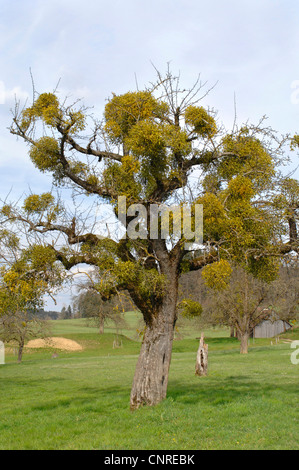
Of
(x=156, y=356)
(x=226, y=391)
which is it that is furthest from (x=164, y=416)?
(x=226, y=391)

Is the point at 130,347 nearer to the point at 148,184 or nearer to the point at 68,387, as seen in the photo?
the point at 68,387

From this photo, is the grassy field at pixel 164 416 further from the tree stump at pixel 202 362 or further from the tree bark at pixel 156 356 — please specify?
the tree stump at pixel 202 362

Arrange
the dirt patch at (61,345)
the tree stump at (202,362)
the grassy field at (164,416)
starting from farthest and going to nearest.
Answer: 1. the dirt patch at (61,345)
2. the tree stump at (202,362)
3. the grassy field at (164,416)

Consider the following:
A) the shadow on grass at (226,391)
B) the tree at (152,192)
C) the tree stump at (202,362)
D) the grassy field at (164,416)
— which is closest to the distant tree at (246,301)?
the tree stump at (202,362)

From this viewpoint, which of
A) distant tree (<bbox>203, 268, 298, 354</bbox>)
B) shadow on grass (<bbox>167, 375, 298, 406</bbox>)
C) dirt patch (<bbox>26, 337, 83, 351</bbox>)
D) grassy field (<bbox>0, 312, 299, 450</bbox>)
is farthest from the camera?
dirt patch (<bbox>26, 337, 83, 351</bbox>)

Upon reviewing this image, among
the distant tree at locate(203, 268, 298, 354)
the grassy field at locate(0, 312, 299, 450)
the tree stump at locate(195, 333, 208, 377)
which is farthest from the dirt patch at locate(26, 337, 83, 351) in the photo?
the tree stump at locate(195, 333, 208, 377)

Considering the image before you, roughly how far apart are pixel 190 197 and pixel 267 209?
249cm

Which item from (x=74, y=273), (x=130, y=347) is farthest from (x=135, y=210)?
(x=130, y=347)

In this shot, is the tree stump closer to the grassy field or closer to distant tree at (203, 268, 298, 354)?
the grassy field

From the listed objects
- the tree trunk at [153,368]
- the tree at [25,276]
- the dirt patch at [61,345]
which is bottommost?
the dirt patch at [61,345]

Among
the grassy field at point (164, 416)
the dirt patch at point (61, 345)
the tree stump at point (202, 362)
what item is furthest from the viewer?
the dirt patch at point (61, 345)

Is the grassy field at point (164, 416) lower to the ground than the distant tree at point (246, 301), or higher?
lower

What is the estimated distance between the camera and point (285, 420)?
1116 centimetres
